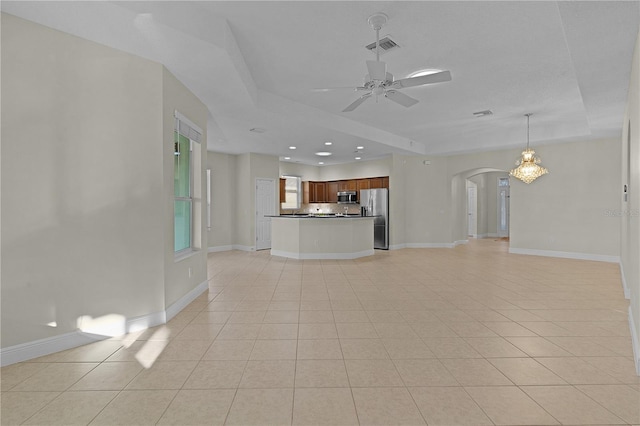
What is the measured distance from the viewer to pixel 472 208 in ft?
42.6

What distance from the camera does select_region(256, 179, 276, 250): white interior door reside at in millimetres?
9031

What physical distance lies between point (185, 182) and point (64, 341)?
7.36 feet

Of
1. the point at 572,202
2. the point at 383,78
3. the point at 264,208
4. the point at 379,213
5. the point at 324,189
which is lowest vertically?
the point at 379,213

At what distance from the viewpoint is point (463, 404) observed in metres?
1.97

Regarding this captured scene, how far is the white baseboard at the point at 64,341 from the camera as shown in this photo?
2503 mm

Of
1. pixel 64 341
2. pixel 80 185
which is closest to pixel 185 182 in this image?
pixel 80 185

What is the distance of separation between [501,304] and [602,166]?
18.3 ft

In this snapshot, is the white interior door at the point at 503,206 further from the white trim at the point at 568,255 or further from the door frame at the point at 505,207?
the white trim at the point at 568,255

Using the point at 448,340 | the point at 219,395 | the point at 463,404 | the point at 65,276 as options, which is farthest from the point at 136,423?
the point at 448,340

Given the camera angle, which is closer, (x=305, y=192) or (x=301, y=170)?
(x=301, y=170)

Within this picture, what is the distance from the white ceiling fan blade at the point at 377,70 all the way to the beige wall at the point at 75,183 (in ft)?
7.14

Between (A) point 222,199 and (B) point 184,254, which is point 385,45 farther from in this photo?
(A) point 222,199

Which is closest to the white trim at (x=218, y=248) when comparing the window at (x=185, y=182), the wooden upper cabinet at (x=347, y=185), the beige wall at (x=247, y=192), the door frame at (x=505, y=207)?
the beige wall at (x=247, y=192)

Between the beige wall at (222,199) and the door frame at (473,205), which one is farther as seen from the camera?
the door frame at (473,205)
